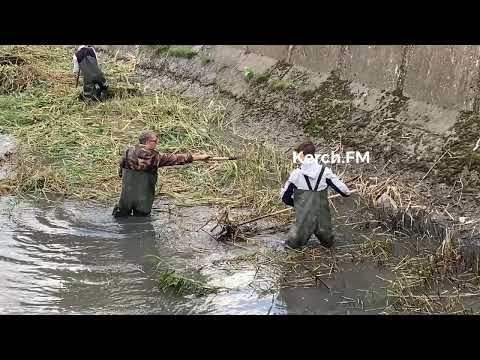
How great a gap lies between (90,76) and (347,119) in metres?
5.43

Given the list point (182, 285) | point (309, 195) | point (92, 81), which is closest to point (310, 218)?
point (309, 195)

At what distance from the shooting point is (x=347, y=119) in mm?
11344

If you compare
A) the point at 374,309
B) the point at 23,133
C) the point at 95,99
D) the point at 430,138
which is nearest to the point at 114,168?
the point at 23,133

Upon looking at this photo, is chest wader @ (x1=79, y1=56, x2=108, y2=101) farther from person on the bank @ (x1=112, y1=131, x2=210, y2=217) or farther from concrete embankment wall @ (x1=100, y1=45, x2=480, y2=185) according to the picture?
person on the bank @ (x1=112, y1=131, x2=210, y2=217)

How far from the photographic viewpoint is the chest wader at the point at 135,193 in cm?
873

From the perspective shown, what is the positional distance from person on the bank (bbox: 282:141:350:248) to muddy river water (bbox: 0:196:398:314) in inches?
17.6

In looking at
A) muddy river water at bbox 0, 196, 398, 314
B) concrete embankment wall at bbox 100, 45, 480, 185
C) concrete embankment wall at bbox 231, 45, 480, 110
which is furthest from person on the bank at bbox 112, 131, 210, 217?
concrete embankment wall at bbox 231, 45, 480, 110

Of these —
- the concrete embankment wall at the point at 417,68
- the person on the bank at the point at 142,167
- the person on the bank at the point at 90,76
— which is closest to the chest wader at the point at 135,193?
the person on the bank at the point at 142,167

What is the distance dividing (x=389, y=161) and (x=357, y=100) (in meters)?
1.81

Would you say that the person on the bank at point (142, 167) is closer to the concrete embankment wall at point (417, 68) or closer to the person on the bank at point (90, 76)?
the concrete embankment wall at point (417, 68)

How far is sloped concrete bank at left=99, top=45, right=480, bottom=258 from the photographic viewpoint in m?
9.12

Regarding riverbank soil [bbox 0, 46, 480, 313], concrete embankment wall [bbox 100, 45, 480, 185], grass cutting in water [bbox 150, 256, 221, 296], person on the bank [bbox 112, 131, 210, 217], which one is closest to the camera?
grass cutting in water [bbox 150, 256, 221, 296]

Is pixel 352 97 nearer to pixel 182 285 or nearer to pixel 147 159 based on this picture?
pixel 147 159

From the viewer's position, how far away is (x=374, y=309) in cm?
644
